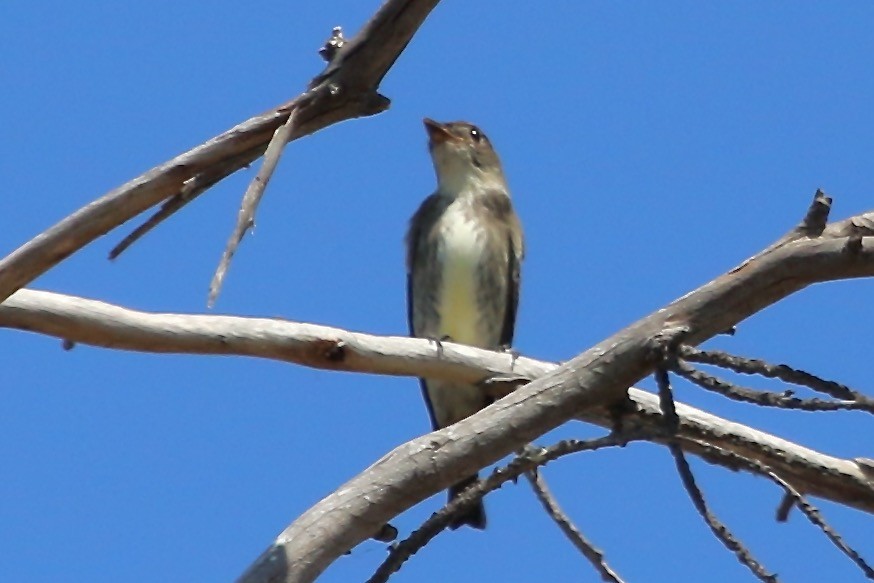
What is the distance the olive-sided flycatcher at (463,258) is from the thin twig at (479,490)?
13.8 feet

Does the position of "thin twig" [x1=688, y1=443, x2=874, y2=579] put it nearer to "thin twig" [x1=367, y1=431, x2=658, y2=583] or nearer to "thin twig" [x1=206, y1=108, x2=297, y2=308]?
"thin twig" [x1=367, y1=431, x2=658, y2=583]

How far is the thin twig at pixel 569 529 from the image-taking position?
3.38 metres

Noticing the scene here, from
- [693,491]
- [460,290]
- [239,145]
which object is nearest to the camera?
[693,491]

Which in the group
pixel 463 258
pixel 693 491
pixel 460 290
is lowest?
pixel 693 491

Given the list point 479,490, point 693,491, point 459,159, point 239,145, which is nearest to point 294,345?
point 239,145

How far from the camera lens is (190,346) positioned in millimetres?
3814

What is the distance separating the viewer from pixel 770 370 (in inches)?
116

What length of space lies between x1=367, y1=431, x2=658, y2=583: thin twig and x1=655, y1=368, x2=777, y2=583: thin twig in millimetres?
54

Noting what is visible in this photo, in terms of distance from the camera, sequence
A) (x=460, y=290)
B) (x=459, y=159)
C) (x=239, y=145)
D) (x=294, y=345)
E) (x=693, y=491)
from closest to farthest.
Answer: (x=693, y=491), (x=239, y=145), (x=294, y=345), (x=460, y=290), (x=459, y=159)

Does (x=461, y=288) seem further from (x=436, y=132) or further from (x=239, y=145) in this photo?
(x=239, y=145)

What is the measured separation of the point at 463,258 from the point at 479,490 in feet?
15.1

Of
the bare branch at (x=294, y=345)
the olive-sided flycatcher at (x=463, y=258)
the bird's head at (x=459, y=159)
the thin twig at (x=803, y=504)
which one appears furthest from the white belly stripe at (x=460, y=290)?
the thin twig at (x=803, y=504)

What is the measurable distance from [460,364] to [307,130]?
110 cm

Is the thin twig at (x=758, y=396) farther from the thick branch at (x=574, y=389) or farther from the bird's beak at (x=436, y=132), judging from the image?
the bird's beak at (x=436, y=132)
